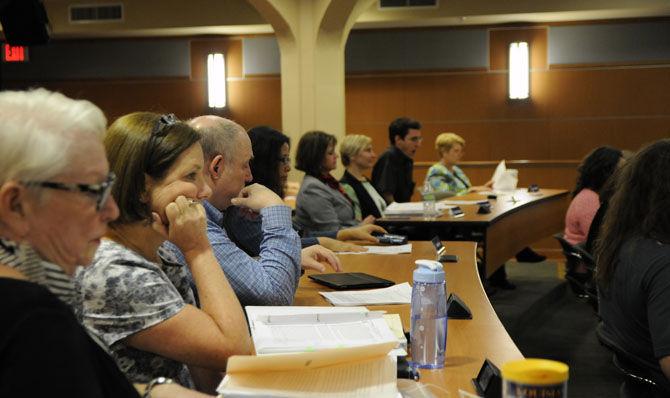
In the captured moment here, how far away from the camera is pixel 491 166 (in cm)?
998

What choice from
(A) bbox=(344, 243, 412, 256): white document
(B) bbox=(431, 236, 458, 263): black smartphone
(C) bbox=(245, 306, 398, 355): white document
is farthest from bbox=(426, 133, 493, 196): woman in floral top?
(C) bbox=(245, 306, 398, 355): white document

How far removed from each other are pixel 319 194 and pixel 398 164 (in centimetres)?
250

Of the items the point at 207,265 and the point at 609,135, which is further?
the point at 609,135

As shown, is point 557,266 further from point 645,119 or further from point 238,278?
point 238,278

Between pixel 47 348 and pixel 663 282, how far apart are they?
187 centimetres

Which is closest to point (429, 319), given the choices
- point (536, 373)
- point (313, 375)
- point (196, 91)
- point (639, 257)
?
point (313, 375)

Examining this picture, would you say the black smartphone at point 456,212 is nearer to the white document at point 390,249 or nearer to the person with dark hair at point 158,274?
the white document at point 390,249

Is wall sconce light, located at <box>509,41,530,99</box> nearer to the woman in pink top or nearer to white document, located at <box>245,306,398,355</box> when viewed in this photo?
the woman in pink top

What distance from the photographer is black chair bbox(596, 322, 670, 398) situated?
2.48 m

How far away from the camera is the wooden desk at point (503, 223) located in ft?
18.0

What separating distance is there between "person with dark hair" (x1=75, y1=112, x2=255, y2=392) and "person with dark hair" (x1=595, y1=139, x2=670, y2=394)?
4.09 feet

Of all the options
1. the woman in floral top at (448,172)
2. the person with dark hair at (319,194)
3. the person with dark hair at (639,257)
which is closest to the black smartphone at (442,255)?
the person with dark hair at (639,257)

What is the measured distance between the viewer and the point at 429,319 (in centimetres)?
191

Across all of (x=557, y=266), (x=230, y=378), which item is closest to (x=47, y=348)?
(x=230, y=378)
